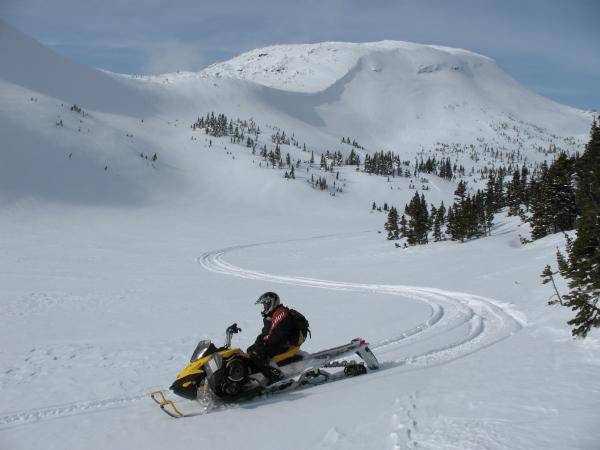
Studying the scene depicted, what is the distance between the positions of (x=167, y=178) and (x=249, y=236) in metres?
74.8

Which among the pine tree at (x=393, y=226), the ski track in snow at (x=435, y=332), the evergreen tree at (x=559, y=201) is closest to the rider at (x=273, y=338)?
the ski track in snow at (x=435, y=332)

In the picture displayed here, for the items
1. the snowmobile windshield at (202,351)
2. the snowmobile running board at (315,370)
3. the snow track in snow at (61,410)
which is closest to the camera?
the snow track in snow at (61,410)

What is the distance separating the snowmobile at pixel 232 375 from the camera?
7.39 m

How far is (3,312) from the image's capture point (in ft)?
54.0

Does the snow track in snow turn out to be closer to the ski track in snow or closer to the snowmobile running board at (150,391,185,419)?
the ski track in snow

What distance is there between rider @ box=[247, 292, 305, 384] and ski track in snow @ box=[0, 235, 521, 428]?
2.20 metres

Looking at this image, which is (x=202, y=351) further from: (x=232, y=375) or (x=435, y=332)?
(x=435, y=332)

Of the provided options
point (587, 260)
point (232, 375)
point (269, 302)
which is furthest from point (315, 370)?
point (587, 260)

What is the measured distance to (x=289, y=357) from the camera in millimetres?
8625

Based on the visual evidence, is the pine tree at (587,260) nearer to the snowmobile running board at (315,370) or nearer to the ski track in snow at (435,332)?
the ski track in snow at (435,332)

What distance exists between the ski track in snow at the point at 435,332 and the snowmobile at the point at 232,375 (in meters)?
1.16

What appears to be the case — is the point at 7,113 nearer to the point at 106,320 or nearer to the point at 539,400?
Answer: the point at 106,320

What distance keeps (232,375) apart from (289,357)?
146 centimetres

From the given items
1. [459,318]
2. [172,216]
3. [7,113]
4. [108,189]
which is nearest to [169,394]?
[459,318]
